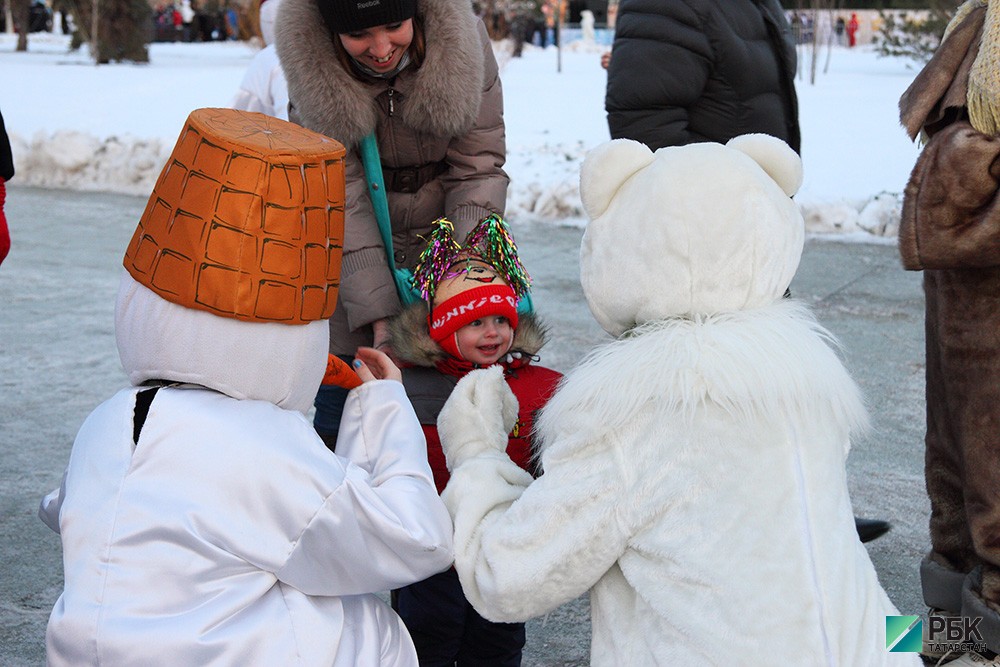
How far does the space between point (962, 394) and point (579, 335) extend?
350 centimetres

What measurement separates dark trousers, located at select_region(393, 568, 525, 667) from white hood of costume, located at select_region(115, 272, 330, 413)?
3.12 feet

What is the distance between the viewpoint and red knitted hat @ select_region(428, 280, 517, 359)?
2.63 m

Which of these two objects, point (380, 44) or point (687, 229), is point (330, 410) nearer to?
point (380, 44)

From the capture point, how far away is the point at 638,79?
343 cm

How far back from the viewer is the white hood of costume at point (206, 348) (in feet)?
5.94

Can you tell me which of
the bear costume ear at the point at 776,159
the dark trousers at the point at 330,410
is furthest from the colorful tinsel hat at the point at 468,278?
the bear costume ear at the point at 776,159

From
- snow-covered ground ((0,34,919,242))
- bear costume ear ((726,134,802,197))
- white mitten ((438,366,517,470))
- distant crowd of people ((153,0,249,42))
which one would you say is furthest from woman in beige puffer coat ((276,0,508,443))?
distant crowd of people ((153,0,249,42))

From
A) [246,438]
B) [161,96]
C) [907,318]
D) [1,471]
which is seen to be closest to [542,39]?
[161,96]

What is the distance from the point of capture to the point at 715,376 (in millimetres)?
1827

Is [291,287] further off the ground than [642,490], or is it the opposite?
[291,287]

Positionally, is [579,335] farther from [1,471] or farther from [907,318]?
[1,471]

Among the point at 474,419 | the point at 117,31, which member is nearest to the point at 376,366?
the point at 474,419

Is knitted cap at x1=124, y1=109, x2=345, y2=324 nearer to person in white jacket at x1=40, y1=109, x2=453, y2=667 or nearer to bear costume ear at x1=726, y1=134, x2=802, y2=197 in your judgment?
person in white jacket at x1=40, y1=109, x2=453, y2=667

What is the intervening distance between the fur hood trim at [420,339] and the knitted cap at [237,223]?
2.69ft
